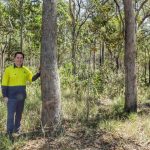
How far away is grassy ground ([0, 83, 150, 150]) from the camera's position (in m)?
7.45

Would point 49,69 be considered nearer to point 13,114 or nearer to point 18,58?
point 18,58

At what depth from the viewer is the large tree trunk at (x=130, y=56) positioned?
11.3 metres

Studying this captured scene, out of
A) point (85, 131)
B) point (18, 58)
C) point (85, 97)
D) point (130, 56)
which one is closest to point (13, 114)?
point (18, 58)

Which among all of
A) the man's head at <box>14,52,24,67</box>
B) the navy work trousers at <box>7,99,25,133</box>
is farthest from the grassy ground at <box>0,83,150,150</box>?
the man's head at <box>14,52,24,67</box>

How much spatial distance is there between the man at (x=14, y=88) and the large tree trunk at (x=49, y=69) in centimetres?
51

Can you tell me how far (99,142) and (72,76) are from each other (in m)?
8.38

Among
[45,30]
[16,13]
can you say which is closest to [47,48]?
[45,30]

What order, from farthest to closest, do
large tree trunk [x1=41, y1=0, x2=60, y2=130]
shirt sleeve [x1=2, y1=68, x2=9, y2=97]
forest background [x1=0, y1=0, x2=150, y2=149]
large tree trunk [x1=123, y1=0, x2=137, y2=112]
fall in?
large tree trunk [x1=123, y1=0, x2=137, y2=112] → shirt sleeve [x1=2, y1=68, x2=9, y2=97] → large tree trunk [x1=41, y1=0, x2=60, y2=130] → forest background [x1=0, y1=0, x2=150, y2=149]

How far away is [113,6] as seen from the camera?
74.8ft

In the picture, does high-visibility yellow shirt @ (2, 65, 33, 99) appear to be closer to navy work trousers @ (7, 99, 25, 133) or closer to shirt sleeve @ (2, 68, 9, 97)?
shirt sleeve @ (2, 68, 9, 97)

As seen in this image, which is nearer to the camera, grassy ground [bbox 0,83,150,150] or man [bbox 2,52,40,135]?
grassy ground [bbox 0,83,150,150]

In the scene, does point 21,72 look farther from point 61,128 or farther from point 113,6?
point 113,6

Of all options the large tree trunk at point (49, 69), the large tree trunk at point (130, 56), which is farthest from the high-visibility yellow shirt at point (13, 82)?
the large tree trunk at point (130, 56)

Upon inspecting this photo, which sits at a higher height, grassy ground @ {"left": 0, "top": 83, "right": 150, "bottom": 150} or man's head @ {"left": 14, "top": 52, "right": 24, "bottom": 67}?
man's head @ {"left": 14, "top": 52, "right": 24, "bottom": 67}
